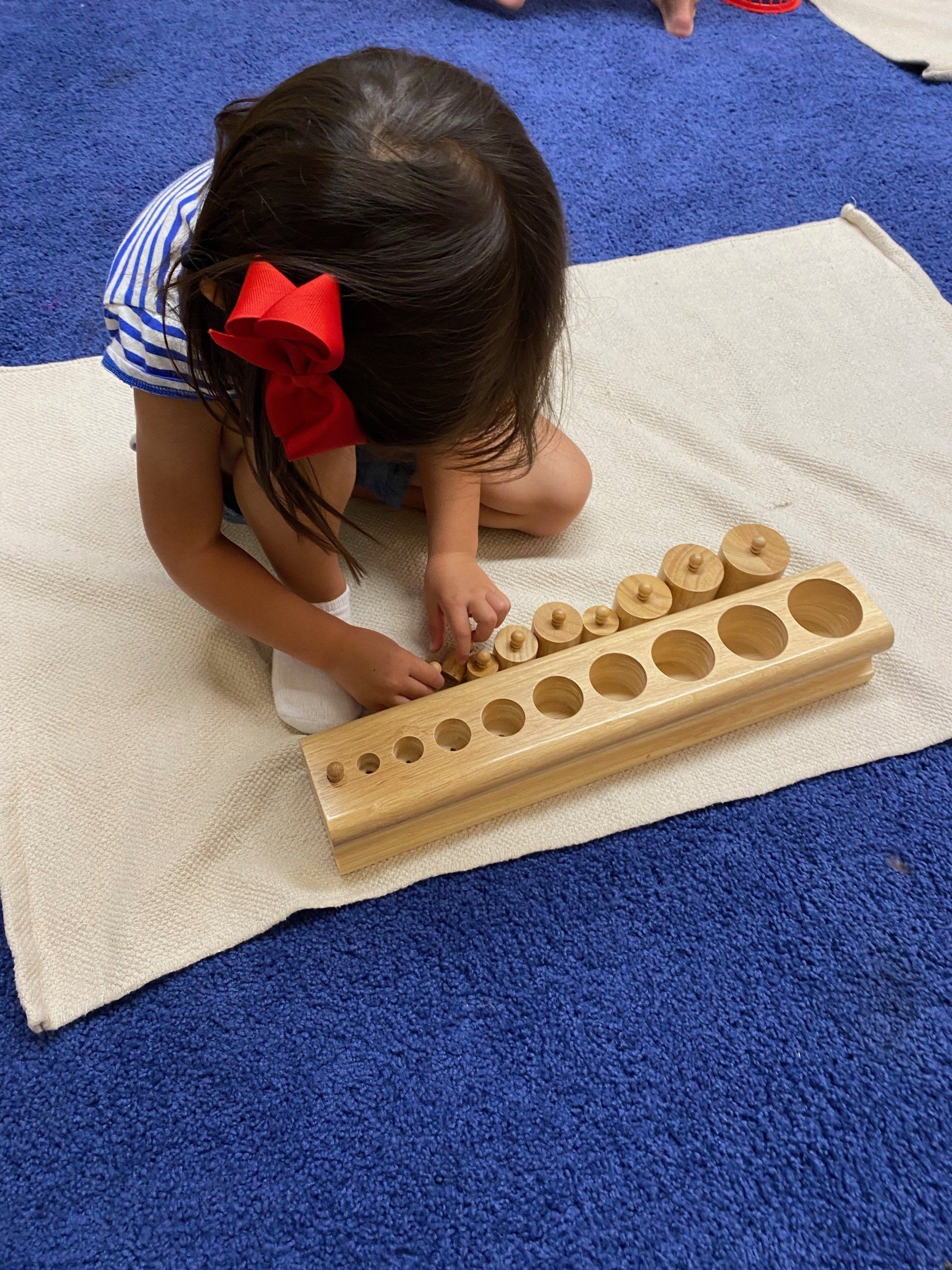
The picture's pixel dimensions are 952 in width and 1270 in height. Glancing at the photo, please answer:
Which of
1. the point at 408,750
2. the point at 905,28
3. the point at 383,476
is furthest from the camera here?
the point at 905,28

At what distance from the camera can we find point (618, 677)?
661 millimetres

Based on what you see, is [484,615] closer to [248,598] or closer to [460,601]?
[460,601]

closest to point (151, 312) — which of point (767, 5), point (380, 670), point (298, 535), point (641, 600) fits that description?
point (298, 535)

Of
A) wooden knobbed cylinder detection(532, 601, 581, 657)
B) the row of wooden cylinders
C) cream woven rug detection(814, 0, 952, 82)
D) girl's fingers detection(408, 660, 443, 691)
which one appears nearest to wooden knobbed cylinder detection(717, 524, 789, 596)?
the row of wooden cylinders

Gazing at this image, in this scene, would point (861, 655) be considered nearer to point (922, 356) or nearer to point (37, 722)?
point (922, 356)

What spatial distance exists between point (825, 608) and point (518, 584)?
0.74ft

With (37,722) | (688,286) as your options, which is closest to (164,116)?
(688,286)

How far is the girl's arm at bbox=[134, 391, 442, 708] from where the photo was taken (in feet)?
1.87

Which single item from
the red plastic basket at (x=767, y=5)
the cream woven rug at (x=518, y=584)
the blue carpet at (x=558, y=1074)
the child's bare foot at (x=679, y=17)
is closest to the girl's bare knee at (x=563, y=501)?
the cream woven rug at (x=518, y=584)

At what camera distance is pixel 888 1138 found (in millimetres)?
535

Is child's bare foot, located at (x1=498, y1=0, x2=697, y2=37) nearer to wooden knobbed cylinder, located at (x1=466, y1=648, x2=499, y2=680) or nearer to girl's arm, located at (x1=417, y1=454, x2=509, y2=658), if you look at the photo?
girl's arm, located at (x1=417, y1=454, x2=509, y2=658)

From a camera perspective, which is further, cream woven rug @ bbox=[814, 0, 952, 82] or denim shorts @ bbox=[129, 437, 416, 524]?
cream woven rug @ bbox=[814, 0, 952, 82]

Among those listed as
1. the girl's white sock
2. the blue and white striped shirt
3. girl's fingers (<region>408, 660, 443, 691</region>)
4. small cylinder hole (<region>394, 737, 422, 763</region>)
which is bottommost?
the girl's white sock

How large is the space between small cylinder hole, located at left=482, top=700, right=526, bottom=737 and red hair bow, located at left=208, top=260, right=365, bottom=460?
0.25m
